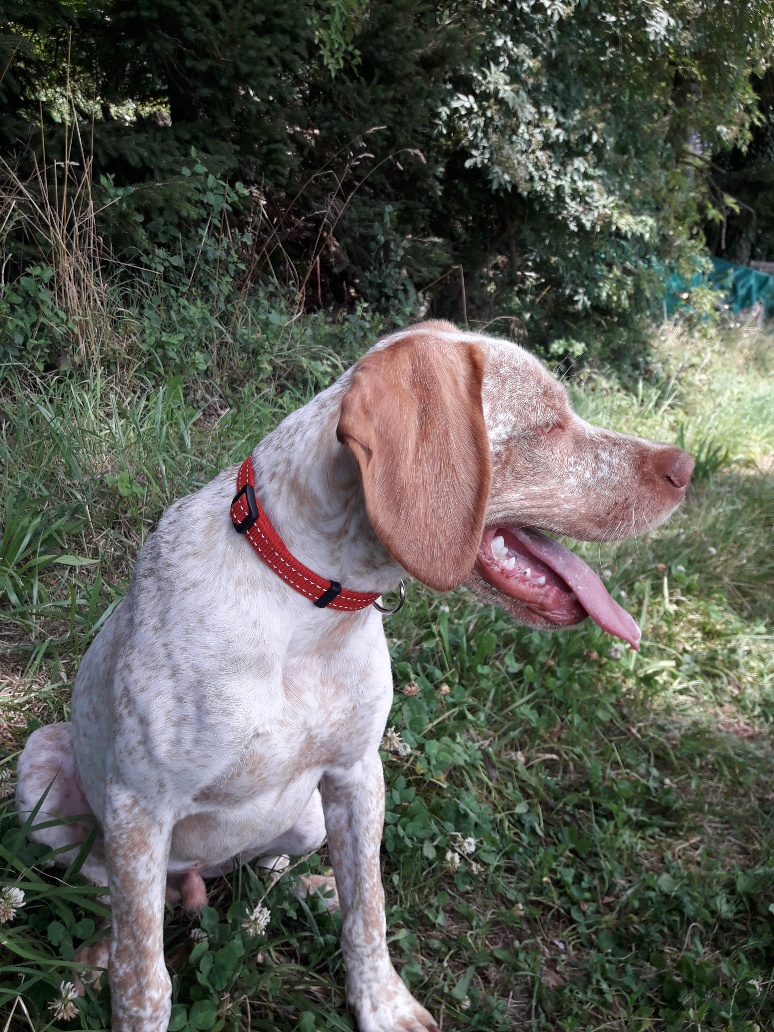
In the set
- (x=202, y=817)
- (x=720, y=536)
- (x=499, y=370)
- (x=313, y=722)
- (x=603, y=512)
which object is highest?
(x=499, y=370)

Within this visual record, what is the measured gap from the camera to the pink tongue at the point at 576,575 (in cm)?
→ 196

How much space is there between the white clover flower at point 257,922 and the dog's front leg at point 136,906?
351 mm

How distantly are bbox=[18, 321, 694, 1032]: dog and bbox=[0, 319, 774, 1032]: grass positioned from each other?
0.25m

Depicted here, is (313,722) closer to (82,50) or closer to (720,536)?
(720,536)

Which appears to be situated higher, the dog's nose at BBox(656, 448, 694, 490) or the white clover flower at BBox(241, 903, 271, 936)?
the dog's nose at BBox(656, 448, 694, 490)

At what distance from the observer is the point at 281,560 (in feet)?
5.47

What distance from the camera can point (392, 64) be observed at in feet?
18.6

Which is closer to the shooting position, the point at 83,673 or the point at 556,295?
the point at 83,673

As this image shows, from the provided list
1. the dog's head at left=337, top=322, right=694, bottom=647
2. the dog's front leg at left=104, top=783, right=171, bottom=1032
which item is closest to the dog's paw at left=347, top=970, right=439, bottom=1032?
the dog's front leg at left=104, top=783, right=171, bottom=1032

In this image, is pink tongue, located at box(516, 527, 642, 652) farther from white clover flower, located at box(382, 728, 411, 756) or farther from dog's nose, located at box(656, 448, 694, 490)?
white clover flower, located at box(382, 728, 411, 756)

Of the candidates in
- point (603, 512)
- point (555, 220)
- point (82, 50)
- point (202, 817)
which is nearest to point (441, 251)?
point (555, 220)

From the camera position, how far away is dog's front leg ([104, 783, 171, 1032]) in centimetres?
171

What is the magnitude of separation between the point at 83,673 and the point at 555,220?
5695 mm

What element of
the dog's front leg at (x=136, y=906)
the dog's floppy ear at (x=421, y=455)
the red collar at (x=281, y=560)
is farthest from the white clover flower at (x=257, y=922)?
the dog's floppy ear at (x=421, y=455)
